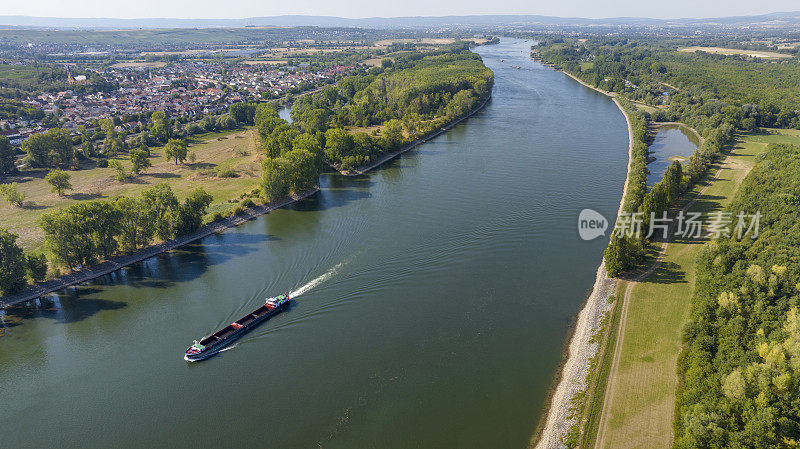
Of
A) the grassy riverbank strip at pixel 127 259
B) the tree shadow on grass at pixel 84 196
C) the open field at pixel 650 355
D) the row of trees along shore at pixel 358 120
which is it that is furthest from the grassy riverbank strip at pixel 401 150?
the open field at pixel 650 355

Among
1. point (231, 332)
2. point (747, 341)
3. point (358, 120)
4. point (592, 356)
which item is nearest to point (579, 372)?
point (592, 356)

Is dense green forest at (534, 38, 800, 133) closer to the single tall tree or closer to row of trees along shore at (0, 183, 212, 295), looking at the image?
row of trees along shore at (0, 183, 212, 295)

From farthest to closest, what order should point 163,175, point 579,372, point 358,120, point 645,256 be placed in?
point 358,120 → point 163,175 → point 645,256 → point 579,372

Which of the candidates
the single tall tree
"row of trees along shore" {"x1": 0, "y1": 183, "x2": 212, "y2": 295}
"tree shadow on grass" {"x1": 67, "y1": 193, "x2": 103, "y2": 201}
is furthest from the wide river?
the single tall tree

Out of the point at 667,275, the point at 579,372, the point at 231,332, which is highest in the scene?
the point at 667,275

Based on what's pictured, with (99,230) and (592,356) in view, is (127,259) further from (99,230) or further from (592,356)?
(592,356)

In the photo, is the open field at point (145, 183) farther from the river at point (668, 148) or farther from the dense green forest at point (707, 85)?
the dense green forest at point (707, 85)

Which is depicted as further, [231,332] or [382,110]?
[382,110]

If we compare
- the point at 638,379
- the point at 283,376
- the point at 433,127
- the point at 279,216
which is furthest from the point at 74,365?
the point at 433,127
